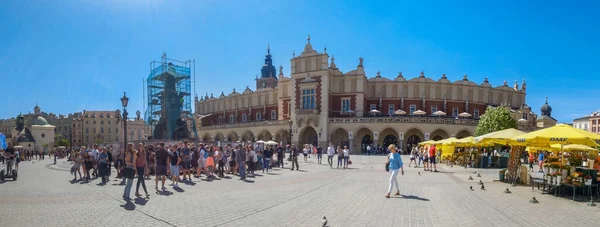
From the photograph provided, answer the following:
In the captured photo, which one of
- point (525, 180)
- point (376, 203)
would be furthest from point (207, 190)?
point (525, 180)

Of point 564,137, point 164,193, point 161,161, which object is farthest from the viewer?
point 161,161

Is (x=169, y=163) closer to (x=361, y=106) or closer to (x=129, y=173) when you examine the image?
(x=129, y=173)

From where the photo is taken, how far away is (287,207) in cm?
905

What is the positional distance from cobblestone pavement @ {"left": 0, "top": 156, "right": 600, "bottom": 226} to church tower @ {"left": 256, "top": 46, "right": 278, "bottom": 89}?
7962 cm

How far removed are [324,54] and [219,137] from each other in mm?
24970

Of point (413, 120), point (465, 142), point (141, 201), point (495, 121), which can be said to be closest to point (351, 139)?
point (413, 120)

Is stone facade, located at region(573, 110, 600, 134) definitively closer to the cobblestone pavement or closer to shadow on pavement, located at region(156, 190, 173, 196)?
the cobblestone pavement

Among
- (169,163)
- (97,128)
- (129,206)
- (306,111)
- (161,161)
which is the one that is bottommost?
(97,128)

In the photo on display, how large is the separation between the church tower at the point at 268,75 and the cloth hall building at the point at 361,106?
30408 millimetres

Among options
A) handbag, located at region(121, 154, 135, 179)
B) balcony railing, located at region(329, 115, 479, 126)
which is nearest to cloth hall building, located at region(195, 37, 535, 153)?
balcony railing, located at region(329, 115, 479, 126)

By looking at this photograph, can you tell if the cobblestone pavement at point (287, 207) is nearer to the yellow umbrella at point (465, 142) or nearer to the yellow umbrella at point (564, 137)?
the yellow umbrella at point (564, 137)

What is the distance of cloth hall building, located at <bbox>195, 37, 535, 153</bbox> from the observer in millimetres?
45125

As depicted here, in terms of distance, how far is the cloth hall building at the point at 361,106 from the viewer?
45.1m

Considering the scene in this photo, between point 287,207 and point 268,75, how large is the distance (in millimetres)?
87779
